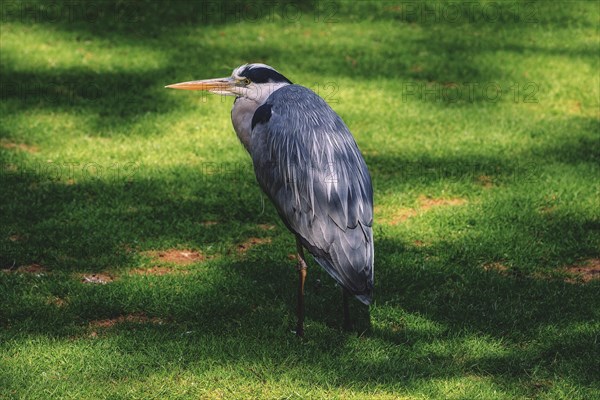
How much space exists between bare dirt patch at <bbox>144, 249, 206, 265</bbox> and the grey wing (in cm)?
154

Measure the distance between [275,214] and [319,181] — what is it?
2.57m

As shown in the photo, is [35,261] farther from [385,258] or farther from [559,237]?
[559,237]

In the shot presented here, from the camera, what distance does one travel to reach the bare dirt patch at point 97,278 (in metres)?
7.31

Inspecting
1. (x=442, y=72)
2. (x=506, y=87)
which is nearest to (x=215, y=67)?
(x=442, y=72)

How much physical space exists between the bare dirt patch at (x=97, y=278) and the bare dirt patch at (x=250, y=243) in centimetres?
122

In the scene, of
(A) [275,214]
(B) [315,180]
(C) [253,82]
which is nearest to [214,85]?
(C) [253,82]

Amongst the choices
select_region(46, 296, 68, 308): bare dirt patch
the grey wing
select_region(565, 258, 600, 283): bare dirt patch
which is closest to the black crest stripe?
the grey wing

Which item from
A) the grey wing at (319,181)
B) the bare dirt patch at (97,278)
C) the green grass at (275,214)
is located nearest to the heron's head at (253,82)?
the grey wing at (319,181)

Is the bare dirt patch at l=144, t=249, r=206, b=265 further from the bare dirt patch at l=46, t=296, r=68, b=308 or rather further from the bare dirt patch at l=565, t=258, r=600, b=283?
the bare dirt patch at l=565, t=258, r=600, b=283

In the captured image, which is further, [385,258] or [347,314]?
[385,258]

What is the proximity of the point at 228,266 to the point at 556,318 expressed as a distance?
2736 mm

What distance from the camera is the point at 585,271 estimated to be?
7.73 metres

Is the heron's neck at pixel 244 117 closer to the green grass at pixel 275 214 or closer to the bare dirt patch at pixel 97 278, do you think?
A: the green grass at pixel 275 214

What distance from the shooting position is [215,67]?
41.9 feet
